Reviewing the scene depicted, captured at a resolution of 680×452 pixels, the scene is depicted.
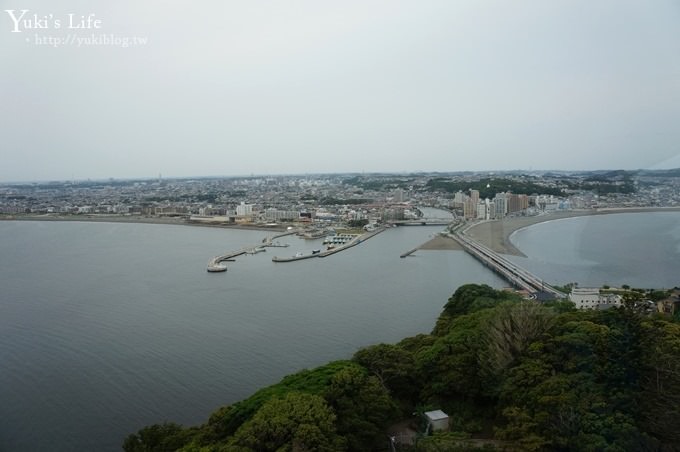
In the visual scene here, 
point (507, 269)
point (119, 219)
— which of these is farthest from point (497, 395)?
point (119, 219)

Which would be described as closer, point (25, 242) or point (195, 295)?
point (195, 295)

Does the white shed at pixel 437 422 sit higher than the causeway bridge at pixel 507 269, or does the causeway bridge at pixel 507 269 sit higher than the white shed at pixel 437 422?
the white shed at pixel 437 422

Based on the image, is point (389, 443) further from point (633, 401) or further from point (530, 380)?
point (633, 401)

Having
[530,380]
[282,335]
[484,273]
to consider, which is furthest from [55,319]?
[484,273]

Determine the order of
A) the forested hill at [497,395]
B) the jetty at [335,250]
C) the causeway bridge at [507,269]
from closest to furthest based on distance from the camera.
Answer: the forested hill at [497,395] < the causeway bridge at [507,269] < the jetty at [335,250]

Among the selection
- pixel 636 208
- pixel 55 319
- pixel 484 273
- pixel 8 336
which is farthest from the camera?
pixel 484 273

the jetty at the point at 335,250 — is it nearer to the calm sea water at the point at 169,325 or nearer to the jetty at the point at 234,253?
the calm sea water at the point at 169,325

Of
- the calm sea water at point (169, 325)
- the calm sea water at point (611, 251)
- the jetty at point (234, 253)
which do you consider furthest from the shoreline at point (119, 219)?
the calm sea water at point (611, 251)
